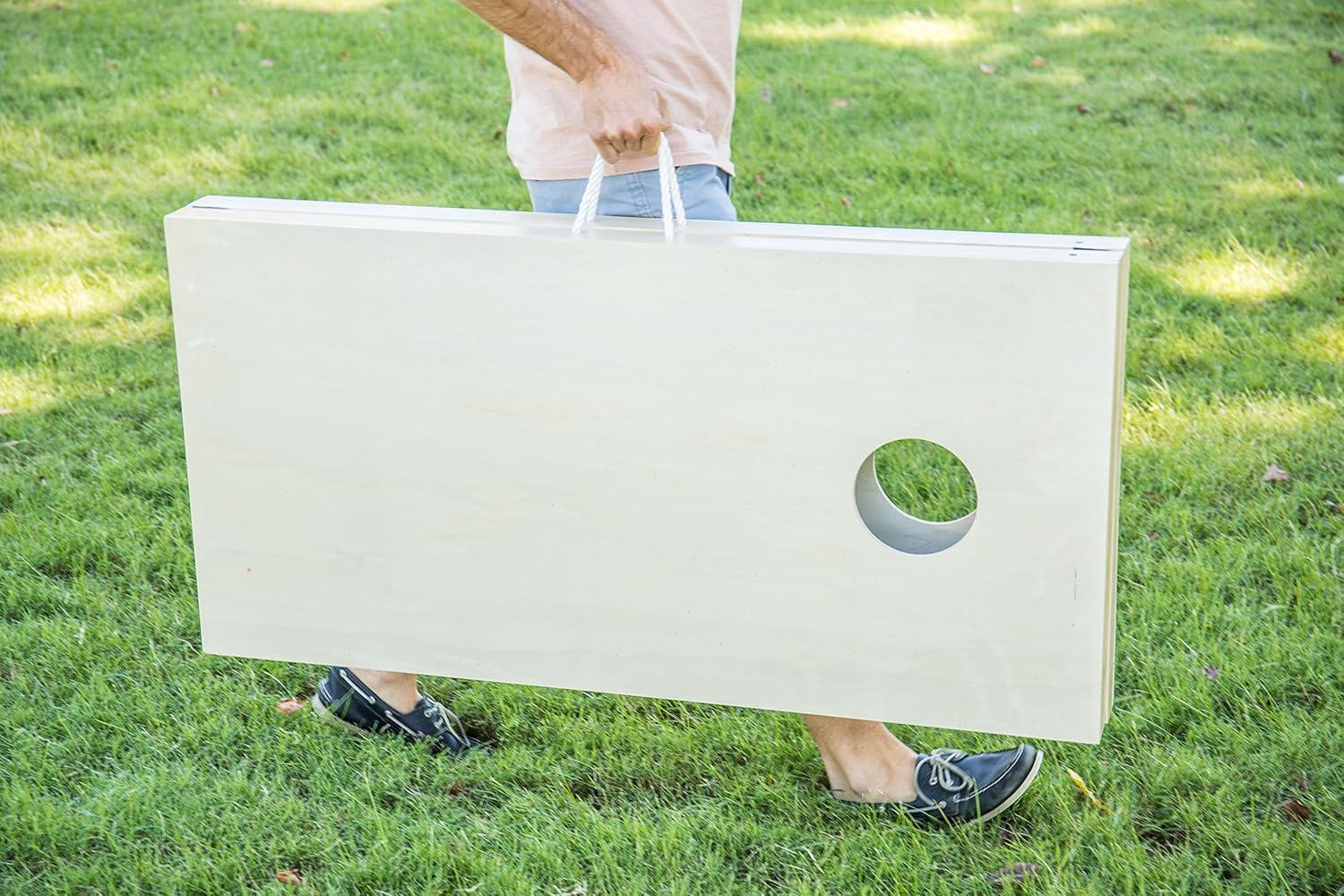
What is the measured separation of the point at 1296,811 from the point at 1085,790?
1.08ft

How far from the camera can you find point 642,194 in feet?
7.67

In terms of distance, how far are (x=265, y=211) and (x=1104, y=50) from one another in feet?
18.4

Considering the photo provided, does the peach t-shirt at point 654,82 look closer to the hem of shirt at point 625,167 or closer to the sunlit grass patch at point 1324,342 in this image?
the hem of shirt at point 625,167

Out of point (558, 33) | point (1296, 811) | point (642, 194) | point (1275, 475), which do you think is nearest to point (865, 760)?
point (1296, 811)

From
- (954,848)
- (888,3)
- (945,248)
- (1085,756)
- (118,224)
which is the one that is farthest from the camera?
(888,3)

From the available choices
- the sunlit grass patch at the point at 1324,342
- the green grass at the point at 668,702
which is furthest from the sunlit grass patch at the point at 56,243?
the sunlit grass patch at the point at 1324,342

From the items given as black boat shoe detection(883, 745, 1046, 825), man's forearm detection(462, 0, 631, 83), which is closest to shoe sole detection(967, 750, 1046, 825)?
black boat shoe detection(883, 745, 1046, 825)

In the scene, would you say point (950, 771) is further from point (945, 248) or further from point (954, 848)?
point (945, 248)

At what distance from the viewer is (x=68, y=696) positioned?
2.71 meters

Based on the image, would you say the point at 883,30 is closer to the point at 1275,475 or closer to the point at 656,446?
the point at 1275,475

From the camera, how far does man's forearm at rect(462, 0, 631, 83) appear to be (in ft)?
6.94

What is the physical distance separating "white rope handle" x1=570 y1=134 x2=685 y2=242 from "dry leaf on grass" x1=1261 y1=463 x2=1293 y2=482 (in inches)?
72.8

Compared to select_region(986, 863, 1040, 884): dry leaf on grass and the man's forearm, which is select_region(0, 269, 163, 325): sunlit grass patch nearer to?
the man's forearm

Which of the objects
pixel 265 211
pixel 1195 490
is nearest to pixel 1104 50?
pixel 1195 490
